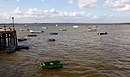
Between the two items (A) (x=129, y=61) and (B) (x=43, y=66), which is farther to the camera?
(A) (x=129, y=61)

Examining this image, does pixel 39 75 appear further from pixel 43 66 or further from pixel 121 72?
pixel 121 72

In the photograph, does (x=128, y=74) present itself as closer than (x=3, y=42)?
Yes

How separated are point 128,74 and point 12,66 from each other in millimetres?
18906

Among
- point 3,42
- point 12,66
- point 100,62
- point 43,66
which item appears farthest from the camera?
point 3,42

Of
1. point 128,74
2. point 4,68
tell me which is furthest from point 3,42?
point 128,74

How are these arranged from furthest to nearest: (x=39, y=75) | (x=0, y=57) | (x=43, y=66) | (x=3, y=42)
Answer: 1. (x=3, y=42)
2. (x=0, y=57)
3. (x=43, y=66)
4. (x=39, y=75)

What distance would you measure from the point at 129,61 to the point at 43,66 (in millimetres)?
16740

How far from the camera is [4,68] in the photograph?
3328 centimetres

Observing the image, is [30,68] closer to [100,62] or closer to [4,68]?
[4,68]

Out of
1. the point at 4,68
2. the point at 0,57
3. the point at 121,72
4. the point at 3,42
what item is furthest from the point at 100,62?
the point at 3,42

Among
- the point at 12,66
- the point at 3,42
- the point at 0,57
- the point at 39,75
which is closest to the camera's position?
the point at 39,75

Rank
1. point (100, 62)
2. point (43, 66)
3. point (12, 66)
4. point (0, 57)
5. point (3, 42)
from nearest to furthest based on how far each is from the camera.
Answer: point (43, 66), point (12, 66), point (100, 62), point (0, 57), point (3, 42)

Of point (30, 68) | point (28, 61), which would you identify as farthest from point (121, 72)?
point (28, 61)

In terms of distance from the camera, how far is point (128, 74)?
30.1 meters
